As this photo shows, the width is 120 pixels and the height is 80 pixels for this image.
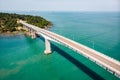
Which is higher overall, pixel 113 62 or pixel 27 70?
pixel 113 62

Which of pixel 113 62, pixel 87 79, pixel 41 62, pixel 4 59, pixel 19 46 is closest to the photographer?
pixel 113 62

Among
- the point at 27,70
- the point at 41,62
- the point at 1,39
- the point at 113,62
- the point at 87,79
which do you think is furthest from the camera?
the point at 1,39

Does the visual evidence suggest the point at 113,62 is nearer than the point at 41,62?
Yes

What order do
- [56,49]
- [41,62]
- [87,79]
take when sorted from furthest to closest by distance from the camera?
[56,49] → [41,62] → [87,79]

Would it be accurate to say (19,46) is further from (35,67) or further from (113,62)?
(113,62)

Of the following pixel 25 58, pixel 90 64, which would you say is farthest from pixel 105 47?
pixel 25 58

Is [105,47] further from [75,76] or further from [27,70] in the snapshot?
[27,70]

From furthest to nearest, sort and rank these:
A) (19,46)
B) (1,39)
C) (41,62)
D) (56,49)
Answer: (1,39) → (19,46) → (56,49) → (41,62)

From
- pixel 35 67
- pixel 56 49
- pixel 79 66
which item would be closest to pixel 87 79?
pixel 79 66

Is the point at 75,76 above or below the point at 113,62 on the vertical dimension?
below
